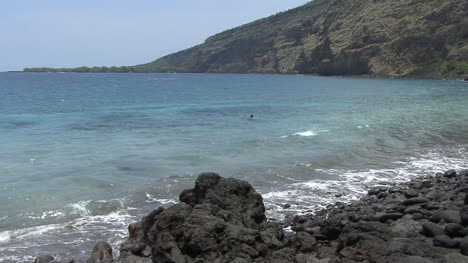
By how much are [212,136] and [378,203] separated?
18145 mm

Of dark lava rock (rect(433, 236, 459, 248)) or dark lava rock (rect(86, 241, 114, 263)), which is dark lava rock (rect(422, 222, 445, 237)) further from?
dark lava rock (rect(86, 241, 114, 263))

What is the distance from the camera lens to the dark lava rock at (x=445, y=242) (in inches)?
371

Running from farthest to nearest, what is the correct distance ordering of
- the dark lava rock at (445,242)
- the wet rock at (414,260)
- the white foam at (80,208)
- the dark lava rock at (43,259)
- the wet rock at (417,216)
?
the white foam at (80,208) < the wet rock at (417,216) < the dark lava rock at (43,259) < the dark lava rock at (445,242) < the wet rock at (414,260)

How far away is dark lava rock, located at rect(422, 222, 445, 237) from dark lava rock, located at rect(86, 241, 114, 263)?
716cm

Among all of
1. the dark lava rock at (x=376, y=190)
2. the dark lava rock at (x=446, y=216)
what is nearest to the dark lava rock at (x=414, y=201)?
the dark lava rock at (x=446, y=216)

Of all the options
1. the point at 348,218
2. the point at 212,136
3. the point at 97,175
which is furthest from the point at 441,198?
the point at 212,136

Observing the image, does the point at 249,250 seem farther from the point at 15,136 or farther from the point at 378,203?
the point at 15,136

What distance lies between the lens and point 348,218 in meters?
12.5

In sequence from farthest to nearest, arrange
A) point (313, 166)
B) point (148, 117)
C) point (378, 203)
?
1. point (148, 117)
2. point (313, 166)
3. point (378, 203)

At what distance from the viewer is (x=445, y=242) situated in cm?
953

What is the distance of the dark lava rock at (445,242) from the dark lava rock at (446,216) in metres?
1.52

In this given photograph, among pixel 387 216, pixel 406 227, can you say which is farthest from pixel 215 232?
pixel 387 216

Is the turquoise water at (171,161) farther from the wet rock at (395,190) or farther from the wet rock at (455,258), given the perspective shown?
the wet rock at (455,258)

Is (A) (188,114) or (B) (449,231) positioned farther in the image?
(A) (188,114)
